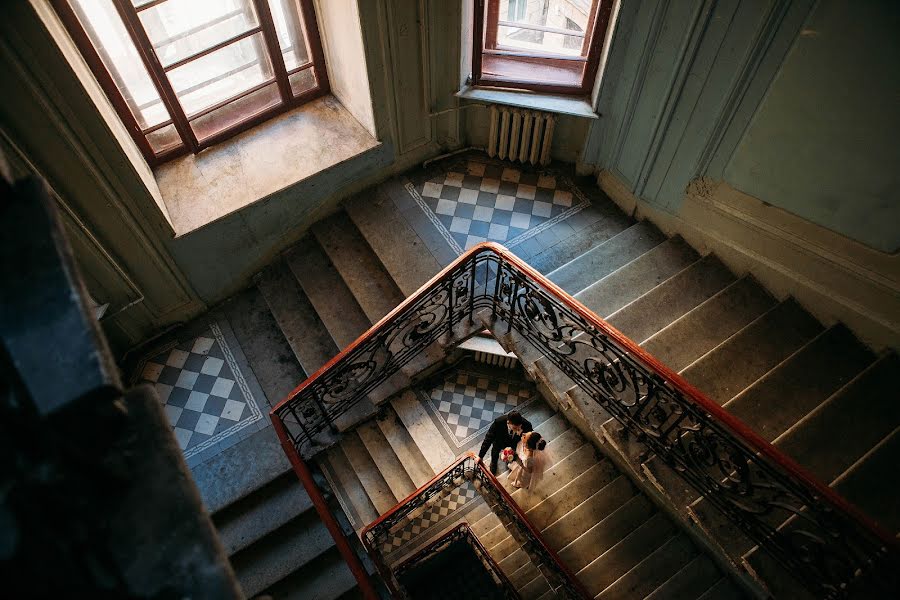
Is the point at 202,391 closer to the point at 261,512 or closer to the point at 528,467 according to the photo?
the point at 261,512

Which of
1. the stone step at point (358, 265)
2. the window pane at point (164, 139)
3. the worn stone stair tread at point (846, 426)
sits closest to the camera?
the worn stone stair tread at point (846, 426)

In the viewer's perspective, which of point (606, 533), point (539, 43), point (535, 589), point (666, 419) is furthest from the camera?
point (535, 589)

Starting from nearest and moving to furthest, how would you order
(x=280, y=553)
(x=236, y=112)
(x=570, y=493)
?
(x=280, y=553) → (x=236, y=112) → (x=570, y=493)

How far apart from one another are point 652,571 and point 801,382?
7.77 ft

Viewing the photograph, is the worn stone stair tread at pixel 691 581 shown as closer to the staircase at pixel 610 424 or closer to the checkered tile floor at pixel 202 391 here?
the staircase at pixel 610 424

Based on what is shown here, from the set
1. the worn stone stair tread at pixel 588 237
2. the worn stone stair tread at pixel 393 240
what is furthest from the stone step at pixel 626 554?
the worn stone stair tread at pixel 393 240

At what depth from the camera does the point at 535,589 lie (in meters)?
6.04

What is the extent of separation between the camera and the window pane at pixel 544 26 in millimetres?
5242

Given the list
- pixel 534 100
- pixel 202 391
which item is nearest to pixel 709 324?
pixel 534 100

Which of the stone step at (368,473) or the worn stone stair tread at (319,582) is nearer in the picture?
the worn stone stair tread at (319,582)

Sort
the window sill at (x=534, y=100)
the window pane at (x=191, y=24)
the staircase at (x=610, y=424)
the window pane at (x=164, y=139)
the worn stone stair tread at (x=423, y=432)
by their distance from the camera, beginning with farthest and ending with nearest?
the worn stone stair tread at (x=423, y=432) < the window sill at (x=534, y=100) < the window pane at (x=164, y=139) < the window pane at (x=191, y=24) < the staircase at (x=610, y=424)

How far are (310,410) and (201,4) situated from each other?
3.62m

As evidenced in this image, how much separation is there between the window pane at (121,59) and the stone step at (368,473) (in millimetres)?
Answer: 3798

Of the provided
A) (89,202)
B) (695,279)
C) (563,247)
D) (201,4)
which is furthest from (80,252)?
(695,279)
